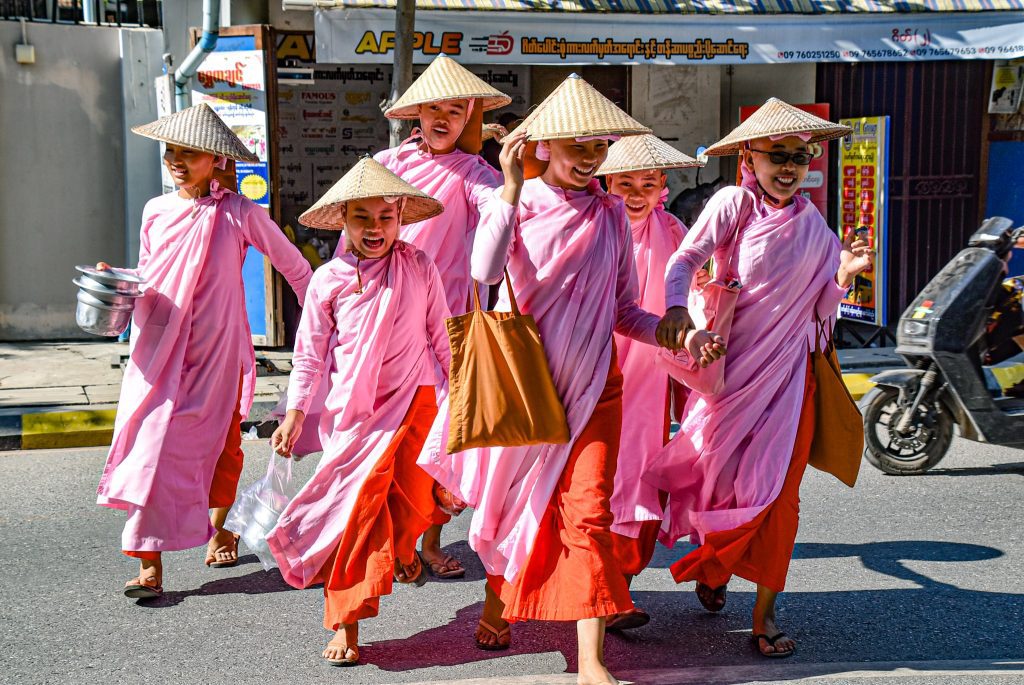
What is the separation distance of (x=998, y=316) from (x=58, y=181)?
8.47m

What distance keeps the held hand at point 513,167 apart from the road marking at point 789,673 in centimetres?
162

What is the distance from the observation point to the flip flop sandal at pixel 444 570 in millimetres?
5844

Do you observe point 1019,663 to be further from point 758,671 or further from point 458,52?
point 458,52

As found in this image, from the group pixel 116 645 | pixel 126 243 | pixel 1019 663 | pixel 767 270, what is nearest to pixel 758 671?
pixel 1019 663

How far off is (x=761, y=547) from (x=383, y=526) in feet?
4.52

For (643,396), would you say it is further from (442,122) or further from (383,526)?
(442,122)

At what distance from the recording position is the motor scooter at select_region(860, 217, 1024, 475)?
757cm

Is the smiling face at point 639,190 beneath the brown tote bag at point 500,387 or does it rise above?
above

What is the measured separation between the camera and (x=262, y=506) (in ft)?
18.6

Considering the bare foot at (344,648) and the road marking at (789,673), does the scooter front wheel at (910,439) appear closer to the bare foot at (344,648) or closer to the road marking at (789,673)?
the road marking at (789,673)

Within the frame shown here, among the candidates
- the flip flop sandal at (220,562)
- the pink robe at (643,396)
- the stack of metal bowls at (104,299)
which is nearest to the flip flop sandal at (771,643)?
the pink robe at (643,396)

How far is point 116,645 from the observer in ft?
16.2

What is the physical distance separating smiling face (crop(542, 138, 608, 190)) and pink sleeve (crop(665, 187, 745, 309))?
0.49 meters

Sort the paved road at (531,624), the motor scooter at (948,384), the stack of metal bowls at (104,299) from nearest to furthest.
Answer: the paved road at (531,624)
the stack of metal bowls at (104,299)
the motor scooter at (948,384)
